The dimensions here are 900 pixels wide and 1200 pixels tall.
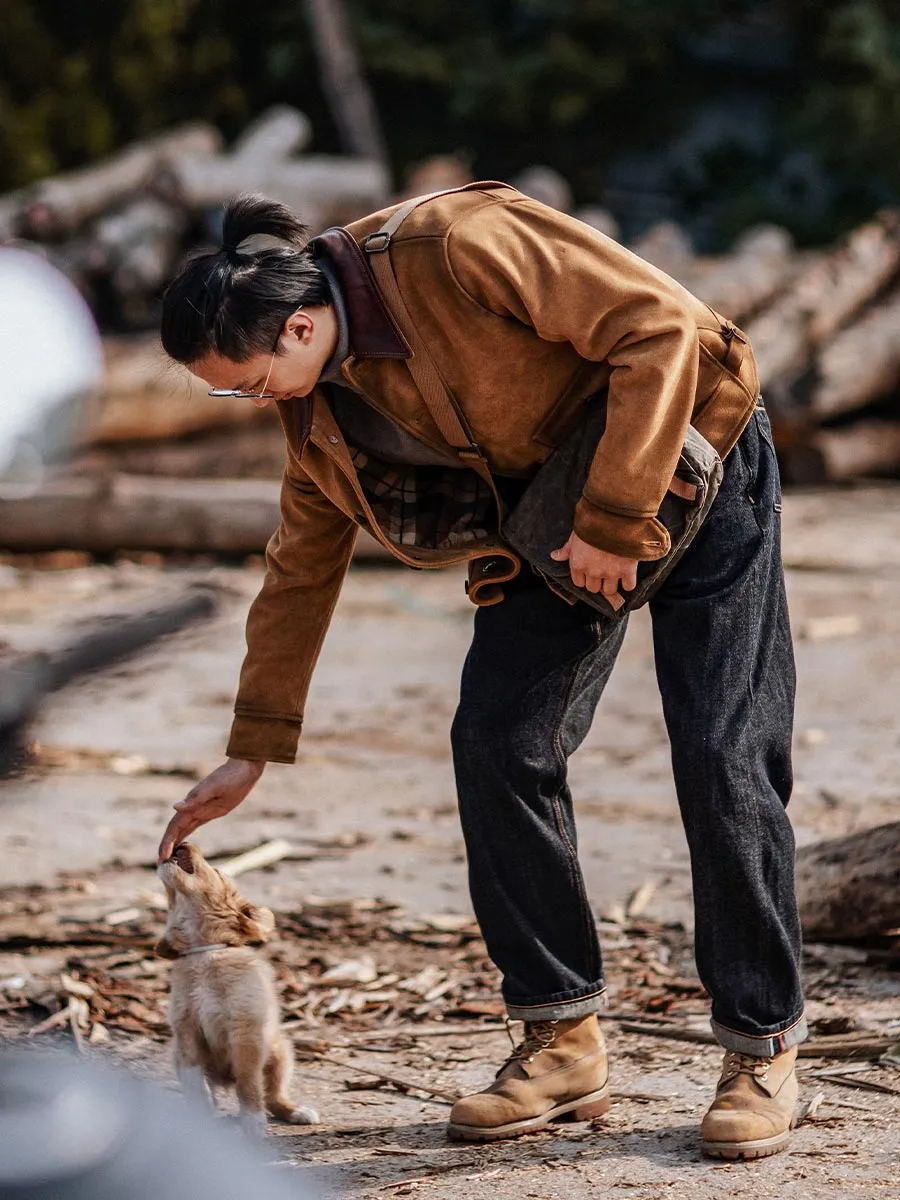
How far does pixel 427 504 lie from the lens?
2855 mm

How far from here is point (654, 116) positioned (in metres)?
17.5

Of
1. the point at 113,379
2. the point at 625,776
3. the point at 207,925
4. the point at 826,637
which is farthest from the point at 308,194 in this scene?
the point at 207,925

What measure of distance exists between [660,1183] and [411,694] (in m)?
4.16

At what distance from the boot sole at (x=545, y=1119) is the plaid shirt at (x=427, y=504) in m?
1.09

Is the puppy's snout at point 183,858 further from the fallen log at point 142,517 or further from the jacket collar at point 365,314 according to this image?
the fallen log at point 142,517

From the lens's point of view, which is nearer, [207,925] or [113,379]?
[207,925]

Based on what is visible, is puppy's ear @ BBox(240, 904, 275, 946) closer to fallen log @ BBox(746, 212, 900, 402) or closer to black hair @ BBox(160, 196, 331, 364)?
black hair @ BBox(160, 196, 331, 364)

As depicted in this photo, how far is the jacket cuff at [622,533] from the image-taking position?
261 cm

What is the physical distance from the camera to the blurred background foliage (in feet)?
51.7

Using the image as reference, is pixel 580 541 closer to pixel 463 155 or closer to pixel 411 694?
pixel 411 694

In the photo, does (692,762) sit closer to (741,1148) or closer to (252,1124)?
(741,1148)

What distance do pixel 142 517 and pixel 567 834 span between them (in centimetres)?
663

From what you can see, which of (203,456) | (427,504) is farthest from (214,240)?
(427,504)

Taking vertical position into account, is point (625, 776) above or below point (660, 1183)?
below
